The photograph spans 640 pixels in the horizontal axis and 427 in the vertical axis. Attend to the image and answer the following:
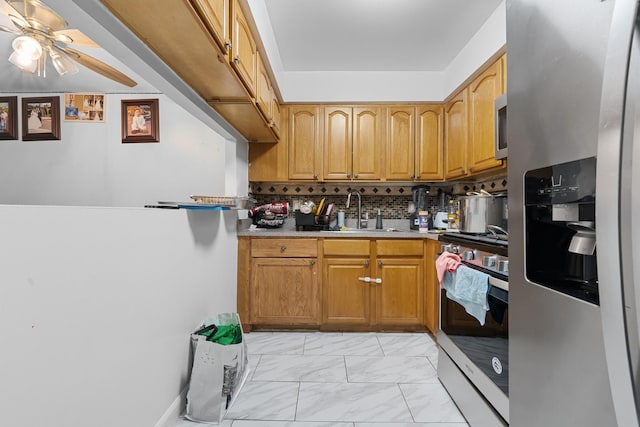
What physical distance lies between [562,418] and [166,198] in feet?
9.62

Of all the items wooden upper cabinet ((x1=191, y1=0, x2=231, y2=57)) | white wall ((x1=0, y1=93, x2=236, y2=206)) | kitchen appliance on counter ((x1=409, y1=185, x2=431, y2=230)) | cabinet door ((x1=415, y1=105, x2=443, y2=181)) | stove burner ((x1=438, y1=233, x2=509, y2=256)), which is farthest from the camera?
kitchen appliance on counter ((x1=409, y1=185, x2=431, y2=230))

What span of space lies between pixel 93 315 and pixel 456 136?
285cm

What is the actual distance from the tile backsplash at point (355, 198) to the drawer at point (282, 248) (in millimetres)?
725

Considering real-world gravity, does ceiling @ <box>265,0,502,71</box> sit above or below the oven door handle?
above

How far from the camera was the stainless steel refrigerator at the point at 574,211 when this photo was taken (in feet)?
1.47

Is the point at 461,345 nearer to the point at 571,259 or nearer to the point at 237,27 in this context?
the point at 571,259

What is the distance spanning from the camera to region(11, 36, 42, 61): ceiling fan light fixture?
74.7 inches

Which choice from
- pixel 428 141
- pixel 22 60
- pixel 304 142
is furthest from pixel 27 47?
pixel 428 141

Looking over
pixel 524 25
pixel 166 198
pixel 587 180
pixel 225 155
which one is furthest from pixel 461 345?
pixel 166 198

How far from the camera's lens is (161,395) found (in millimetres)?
1396

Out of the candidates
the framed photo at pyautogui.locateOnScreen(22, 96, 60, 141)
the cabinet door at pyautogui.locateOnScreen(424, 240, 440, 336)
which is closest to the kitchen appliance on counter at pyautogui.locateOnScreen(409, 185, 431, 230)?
the cabinet door at pyautogui.locateOnScreen(424, 240, 440, 336)

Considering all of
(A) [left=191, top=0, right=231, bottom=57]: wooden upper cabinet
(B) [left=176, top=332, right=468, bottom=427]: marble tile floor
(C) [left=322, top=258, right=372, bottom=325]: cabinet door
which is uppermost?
(A) [left=191, top=0, right=231, bottom=57]: wooden upper cabinet

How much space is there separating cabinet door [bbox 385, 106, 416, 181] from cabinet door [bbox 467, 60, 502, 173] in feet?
1.99

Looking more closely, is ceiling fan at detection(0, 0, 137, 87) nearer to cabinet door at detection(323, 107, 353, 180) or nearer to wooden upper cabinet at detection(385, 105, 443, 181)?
cabinet door at detection(323, 107, 353, 180)
